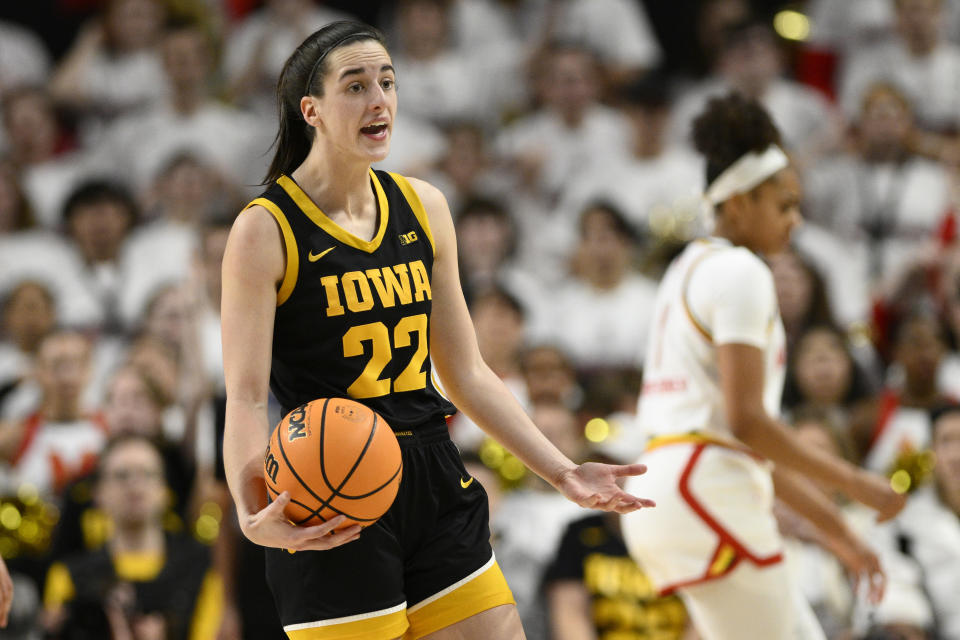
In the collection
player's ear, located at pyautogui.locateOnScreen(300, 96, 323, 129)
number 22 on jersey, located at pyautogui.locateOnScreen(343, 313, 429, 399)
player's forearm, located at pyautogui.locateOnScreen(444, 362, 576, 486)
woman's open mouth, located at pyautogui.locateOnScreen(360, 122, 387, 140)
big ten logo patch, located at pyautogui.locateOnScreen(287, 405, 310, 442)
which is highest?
player's ear, located at pyautogui.locateOnScreen(300, 96, 323, 129)

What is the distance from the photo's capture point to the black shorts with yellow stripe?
325cm

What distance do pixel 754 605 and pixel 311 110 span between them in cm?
215

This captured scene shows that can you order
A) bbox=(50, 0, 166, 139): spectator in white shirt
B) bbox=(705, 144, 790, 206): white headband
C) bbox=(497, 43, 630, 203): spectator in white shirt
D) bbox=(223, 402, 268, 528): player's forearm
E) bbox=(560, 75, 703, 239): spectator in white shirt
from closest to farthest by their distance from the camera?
bbox=(223, 402, 268, 528): player's forearm → bbox=(705, 144, 790, 206): white headband → bbox=(560, 75, 703, 239): spectator in white shirt → bbox=(497, 43, 630, 203): spectator in white shirt → bbox=(50, 0, 166, 139): spectator in white shirt

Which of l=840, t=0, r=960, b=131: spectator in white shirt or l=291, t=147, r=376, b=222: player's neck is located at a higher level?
l=840, t=0, r=960, b=131: spectator in white shirt

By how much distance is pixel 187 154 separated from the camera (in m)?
9.13

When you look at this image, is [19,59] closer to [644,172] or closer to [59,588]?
[644,172]

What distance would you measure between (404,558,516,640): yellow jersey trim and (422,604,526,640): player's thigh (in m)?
0.01

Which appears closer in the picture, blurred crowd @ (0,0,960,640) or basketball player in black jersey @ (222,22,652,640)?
basketball player in black jersey @ (222,22,652,640)

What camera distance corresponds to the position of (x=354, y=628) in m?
3.24

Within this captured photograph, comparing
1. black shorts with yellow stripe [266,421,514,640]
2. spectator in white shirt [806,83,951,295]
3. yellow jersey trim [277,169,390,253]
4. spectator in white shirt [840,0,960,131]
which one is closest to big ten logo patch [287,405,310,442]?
black shorts with yellow stripe [266,421,514,640]

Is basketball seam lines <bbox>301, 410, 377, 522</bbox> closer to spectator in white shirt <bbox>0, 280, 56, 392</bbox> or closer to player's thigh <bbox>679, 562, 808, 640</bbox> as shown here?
player's thigh <bbox>679, 562, 808, 640</bbox>

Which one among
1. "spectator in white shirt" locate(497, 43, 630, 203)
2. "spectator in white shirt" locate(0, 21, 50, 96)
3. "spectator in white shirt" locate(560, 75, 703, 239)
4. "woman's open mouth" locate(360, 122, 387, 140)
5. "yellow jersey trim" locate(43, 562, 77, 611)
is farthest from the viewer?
"spectator in white shirt" locate(0, 21, 50, 96)

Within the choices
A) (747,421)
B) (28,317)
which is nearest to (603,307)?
(28,317)

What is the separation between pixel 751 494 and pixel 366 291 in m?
1.70
